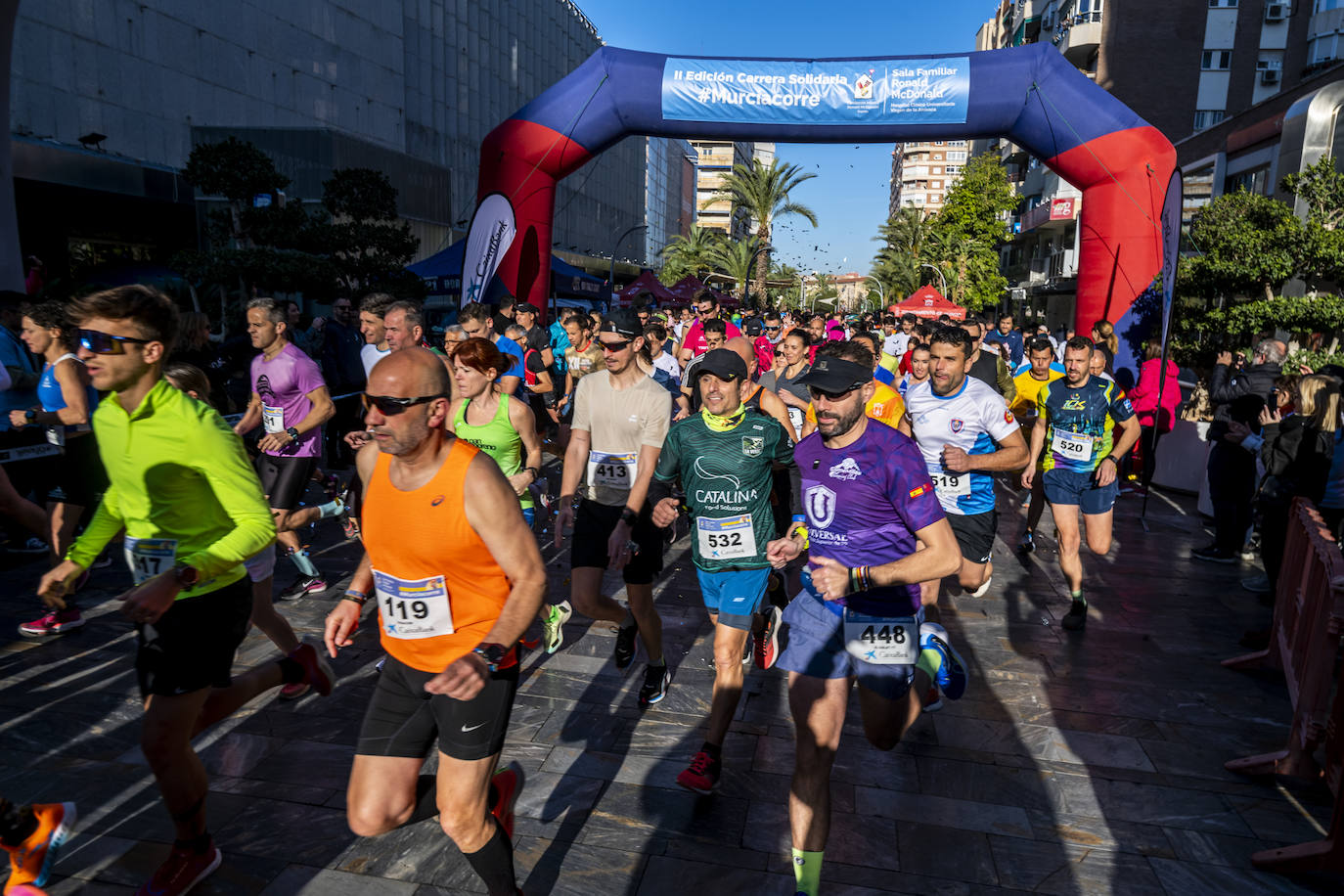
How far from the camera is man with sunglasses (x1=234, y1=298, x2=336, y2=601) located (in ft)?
18.2

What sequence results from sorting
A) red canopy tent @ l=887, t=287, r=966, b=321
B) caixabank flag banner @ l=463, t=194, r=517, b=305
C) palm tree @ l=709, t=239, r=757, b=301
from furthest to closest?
palm tree @ l=709, t=239, r=757, b=301 → red canopy tent @ l=887, t=287, r=966, b=321 → caixabank flag banner @ l=463, t=194, r=517, b=305

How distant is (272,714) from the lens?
4.37 metres

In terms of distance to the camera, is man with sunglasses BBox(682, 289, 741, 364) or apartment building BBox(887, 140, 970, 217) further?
apartment building BBox(887, 140, 970, 217)

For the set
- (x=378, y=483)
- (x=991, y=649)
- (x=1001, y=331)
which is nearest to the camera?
(x=378, y=483)

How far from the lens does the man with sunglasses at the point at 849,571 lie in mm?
2920

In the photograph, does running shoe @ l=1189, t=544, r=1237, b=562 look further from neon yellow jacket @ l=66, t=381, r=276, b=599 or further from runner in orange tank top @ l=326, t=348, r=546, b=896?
neon yellow jacket @ l=66, t=381, r=276, b=599

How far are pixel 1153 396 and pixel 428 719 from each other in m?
10.5

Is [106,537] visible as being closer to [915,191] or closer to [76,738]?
[76,738]

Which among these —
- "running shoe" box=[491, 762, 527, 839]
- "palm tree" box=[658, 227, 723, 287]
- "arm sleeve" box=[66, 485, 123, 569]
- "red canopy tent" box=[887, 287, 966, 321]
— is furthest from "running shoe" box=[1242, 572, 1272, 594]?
"palm tree" box=[658, 227, 723, 287]

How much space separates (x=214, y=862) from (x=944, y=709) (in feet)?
11.7

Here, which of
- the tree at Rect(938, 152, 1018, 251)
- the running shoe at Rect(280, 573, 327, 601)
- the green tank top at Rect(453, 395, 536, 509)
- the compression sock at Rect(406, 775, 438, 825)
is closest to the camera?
the compression sock at Rect(406, 775, 438, 825)

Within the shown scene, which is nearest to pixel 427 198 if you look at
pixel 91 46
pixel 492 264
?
pixel 91 46

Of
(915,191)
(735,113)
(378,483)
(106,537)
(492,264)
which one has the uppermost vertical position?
(915,191)

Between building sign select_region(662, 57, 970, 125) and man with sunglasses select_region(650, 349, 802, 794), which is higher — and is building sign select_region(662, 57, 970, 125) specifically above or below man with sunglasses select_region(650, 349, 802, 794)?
above
